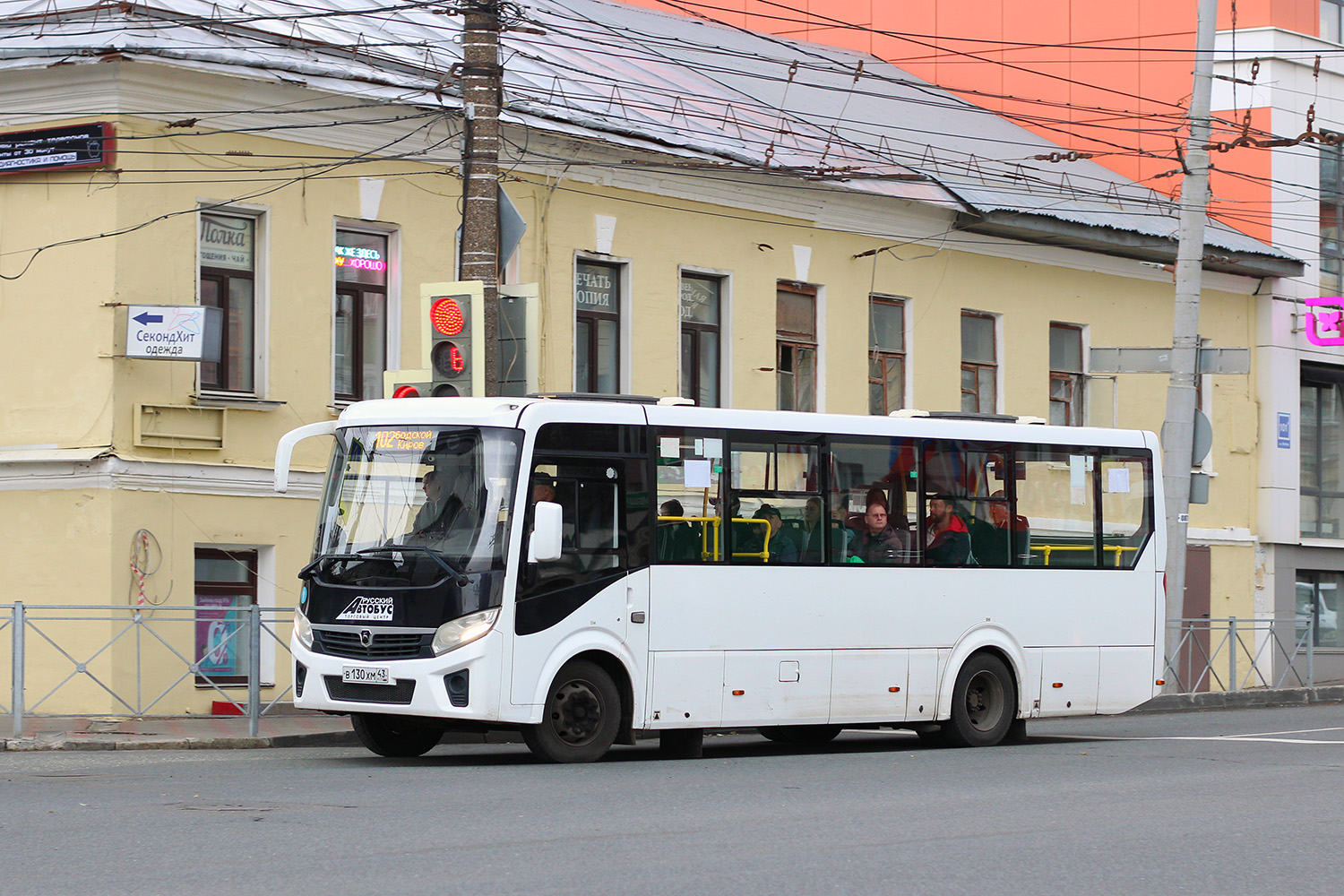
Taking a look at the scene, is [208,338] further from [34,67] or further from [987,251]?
[987,251]

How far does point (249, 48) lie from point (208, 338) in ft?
10.2

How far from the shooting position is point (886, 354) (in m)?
27.2

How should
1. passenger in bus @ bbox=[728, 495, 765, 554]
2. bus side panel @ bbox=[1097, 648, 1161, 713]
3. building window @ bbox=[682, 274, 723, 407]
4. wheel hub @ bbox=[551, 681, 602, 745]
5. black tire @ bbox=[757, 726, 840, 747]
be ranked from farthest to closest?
building window @ bbox=[682, 274, 723, 407] → bus side panel @ bbox=[1097, 648, 1161, 713] → black tire @ bbox=[757, 726, 840, 747] → passenger in bus @ bbox=[728, 495, 765, 554] → wheel hub @ bbox=[551, 681, 602, 745]

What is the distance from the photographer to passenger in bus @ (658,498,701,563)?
14.6 metres

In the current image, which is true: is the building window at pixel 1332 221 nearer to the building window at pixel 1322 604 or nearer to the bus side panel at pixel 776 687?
the building window at pixel 1322 604

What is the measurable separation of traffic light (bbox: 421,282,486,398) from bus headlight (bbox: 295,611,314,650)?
297 centimetres

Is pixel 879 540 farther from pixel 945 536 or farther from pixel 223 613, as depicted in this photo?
pixel 223 613

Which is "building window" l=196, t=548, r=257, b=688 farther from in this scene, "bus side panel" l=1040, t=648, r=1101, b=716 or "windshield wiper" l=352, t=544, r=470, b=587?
"bus side panel" l=1040, t=648, r=1101, b=716

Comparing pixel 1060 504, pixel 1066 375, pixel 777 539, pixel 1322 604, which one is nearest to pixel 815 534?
pixel 777 539

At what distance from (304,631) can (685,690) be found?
116 inches

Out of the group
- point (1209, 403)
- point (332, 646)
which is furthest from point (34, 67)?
point (1209, 403)

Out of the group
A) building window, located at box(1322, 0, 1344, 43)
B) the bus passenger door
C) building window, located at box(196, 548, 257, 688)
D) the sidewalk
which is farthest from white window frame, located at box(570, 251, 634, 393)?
building window, located at box(1322, 0, 1344, 43)

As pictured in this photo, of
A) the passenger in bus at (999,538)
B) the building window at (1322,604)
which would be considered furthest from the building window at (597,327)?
the building window at (1322,604)

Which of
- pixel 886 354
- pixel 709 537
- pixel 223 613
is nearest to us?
pixel 709 537
